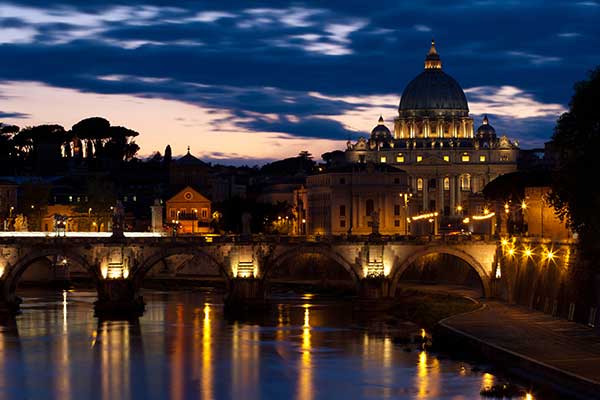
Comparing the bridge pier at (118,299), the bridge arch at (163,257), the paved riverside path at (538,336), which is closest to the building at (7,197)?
the bridge arch at (163,257)

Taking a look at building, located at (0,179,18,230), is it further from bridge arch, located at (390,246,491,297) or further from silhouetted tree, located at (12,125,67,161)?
bridge arch, located at (390,246,491,297)

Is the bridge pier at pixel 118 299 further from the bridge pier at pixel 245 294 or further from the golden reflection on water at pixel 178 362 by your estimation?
the bridge pier at pixel 245 294

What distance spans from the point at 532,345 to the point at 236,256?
1120 inches

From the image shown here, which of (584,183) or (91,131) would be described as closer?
(584,183)

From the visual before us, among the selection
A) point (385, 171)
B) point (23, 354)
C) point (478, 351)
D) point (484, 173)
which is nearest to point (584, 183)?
point (478, 351)

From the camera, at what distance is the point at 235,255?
78.6 metres

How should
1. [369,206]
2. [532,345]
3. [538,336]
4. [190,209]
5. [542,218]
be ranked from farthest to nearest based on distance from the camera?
[369,206]
[190,209]
[542,218]
[538,336]
[532,345]

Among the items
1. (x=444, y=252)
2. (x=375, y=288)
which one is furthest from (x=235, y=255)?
(x=444, y=252)

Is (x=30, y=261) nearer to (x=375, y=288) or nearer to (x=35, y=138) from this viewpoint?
(x=375, y=288)

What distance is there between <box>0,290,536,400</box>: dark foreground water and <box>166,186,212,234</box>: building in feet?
194

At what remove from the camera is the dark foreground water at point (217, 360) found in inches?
2023

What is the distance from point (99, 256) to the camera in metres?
77.4

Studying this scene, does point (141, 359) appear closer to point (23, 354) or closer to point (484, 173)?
point (23, 354)

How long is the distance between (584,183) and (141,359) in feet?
63.2
